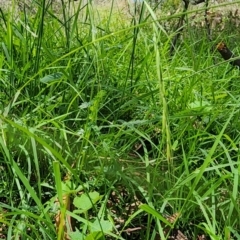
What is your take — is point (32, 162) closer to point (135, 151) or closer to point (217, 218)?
point (135, 151)

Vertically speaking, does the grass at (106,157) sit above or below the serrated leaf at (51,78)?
below

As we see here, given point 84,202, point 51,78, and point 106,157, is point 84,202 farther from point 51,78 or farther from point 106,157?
point 51,78

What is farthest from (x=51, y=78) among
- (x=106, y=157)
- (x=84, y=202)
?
(x=84, y=202)

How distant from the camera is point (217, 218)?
0.99 metres

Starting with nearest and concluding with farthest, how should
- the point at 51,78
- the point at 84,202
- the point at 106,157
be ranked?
the point at 84,202 → the point at 106,157 → the point at 51,78

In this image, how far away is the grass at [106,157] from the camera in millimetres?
882

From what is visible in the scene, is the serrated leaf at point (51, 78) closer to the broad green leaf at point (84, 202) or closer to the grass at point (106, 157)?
the grass at point (106, 157)

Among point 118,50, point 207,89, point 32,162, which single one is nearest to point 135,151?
point 32,162

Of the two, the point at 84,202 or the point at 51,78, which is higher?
the point at 51,78

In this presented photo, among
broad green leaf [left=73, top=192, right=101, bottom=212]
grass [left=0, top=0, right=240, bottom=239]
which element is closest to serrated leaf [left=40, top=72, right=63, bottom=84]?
grass [left=0, top=0, right=240, bottom=239]

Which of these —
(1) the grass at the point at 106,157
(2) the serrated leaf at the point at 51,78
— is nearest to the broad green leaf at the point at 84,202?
(1) the grass at the point at 106,157

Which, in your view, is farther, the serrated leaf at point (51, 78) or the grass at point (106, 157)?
the serrated leaf at point (51, 78)

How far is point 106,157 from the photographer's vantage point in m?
1.04

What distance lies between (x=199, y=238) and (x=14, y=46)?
816 millimetres
